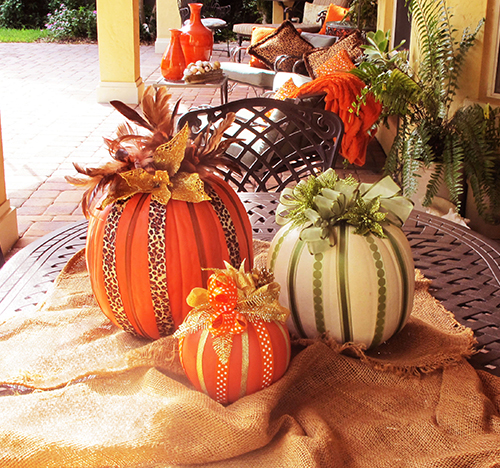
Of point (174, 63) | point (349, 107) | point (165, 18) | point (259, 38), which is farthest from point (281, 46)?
point (165, 18)

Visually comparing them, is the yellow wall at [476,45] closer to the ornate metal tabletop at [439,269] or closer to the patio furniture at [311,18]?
the ornate metal tabletop at [439,269]

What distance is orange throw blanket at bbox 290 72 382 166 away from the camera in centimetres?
438

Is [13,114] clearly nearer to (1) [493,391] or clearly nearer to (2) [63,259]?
(2) [63,259]

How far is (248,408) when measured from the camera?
778 millimetres

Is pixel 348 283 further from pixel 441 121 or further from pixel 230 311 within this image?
pixel 441 121

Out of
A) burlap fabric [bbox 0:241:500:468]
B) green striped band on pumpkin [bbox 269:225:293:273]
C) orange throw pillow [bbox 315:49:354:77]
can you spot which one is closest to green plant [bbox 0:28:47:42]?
orange throw pillow [bbox 315:49:354:77]

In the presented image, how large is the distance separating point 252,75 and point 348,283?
20.4 ft

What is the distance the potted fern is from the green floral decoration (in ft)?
8.17

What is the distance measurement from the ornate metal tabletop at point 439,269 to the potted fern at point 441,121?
6.40 ft

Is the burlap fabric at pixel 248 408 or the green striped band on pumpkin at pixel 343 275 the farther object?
the green striped band on pumpkin at pixel 343 275

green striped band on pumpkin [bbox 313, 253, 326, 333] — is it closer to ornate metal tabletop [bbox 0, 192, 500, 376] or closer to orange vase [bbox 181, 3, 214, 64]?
ornate metal tabletop [bbox 0, 192, 500, 376]

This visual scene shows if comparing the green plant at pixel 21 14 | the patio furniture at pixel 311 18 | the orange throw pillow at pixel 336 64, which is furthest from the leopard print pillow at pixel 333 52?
the green plant at pixel 21 14

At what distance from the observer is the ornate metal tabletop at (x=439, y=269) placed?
1.07m

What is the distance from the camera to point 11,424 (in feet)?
2.51
